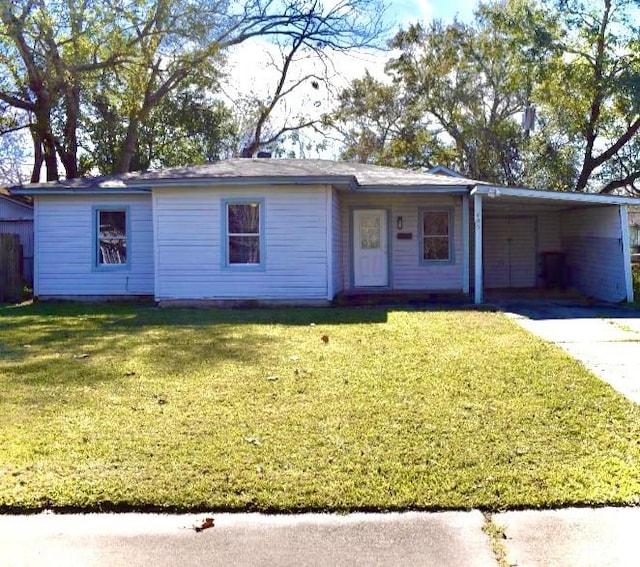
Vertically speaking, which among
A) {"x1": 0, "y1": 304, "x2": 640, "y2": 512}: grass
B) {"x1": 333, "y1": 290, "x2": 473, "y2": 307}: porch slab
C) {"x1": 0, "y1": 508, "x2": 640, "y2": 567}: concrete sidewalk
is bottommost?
{"x1": 0, "y1": 508, "x2": 640, "y2": 567}: concrete sidewalk

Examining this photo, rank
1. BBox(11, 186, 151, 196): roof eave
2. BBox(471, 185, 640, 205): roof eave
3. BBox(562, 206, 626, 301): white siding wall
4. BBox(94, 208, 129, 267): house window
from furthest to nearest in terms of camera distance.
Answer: BBox(94, 208, 129, 267): house window
BBox(11, 186, 151, 196): roof eave
BBox(562, 206, 626, 301): white siding wall
BBox(471, 185, 640, 205): roof eave

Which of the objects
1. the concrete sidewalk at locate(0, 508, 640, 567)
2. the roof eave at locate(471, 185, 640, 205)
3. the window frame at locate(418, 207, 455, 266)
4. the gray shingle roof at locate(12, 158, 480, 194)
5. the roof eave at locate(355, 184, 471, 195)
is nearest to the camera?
the concrete sidewalk at locate(0, 508, 640, 567)

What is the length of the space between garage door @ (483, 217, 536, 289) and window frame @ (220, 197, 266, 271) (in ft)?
26.0

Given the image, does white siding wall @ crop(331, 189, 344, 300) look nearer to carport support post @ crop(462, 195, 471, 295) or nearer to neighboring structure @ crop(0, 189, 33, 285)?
carport support post @ crop(462, 195, 471, 295)

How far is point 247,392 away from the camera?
6.23 m

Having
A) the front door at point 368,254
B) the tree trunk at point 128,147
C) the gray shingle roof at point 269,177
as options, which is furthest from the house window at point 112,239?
the tree trunk at point 128,147

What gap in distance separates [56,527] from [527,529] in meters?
2.48

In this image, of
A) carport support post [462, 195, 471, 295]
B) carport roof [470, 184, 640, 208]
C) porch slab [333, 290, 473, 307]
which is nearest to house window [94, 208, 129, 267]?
porch slab [333, 290, 473, 307]

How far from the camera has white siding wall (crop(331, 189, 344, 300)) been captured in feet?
47.5

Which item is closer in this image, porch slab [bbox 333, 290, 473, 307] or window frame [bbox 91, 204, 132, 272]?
porch slab [bbox 333, 290, 473, 307]

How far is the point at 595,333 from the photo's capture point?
9.87 meters

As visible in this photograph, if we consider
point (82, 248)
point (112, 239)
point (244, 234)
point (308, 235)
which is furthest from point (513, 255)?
point (82, 248)

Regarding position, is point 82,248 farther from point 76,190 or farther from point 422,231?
point 422,231

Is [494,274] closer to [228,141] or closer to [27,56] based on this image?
[27,56]
